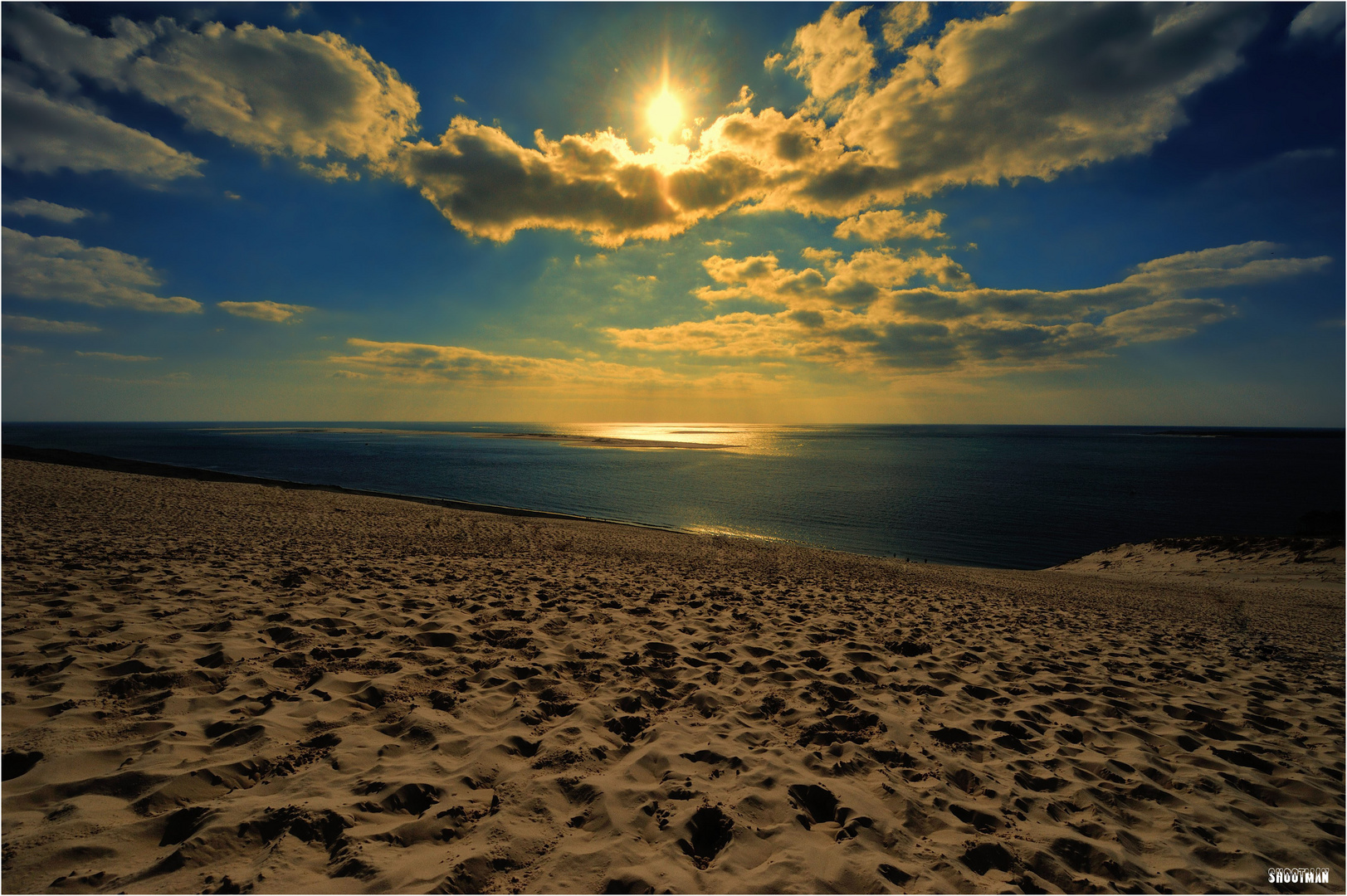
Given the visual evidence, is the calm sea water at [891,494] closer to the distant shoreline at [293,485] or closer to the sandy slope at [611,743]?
the distant shoreline at [293,485]

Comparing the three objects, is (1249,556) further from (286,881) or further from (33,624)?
(33,624)

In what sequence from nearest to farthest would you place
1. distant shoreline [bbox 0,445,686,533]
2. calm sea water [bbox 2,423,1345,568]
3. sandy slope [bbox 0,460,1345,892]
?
sandy slope [bbox 0,460,1345,892]
distant shoreline [bbox 0,445,686,533]
calm sea water [bbox 2,423,1345,568]

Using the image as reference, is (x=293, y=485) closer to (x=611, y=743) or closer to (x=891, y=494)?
(x=611, y=743)

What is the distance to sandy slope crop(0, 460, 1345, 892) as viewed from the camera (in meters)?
3.14

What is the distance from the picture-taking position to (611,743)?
14.6ft

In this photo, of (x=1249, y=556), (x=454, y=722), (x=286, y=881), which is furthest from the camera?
(x=1249, y=556)

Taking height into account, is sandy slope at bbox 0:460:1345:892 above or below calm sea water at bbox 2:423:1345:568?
above

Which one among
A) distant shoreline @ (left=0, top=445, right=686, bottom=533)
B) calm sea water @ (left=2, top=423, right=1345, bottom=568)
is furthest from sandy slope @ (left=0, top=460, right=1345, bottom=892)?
calm sea water @ (left=2, top=423, right=1345, bottom=568)

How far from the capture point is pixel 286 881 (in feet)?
9.31

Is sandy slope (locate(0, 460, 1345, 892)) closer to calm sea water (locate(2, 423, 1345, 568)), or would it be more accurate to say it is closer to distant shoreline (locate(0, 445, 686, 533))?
distant shoreline (locate(0, 445, 686, 533))

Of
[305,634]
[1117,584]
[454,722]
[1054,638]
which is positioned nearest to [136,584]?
[305,634]

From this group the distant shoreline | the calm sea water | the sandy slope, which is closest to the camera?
the sandy slope

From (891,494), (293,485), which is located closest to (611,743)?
(293,485)

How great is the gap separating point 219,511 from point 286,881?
709 inches
